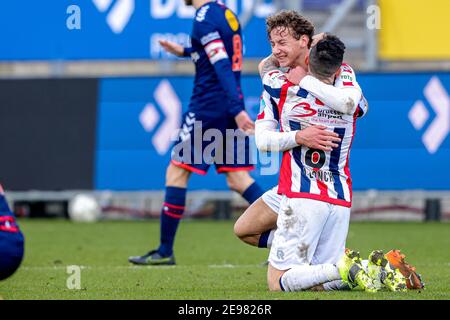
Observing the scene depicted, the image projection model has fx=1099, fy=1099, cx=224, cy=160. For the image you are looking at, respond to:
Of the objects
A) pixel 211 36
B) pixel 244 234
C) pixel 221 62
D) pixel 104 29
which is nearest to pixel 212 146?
pixel 221 62

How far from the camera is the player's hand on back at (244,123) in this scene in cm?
792

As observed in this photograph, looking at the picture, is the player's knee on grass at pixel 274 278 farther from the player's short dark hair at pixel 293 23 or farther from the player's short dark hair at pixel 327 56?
the player's short dark hair at pixel 293 23

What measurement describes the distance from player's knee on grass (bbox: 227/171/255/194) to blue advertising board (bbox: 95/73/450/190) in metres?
4.18

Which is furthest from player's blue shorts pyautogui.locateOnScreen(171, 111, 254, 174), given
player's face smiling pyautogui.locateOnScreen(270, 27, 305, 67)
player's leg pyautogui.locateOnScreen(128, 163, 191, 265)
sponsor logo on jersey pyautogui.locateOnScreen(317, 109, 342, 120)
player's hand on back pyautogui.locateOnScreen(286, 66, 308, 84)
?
sponsor logo on jersey pyautogui.locateOnScreen(317, 109, 342, 120)

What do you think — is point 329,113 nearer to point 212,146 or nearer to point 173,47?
point 212,146

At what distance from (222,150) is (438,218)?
644 centimetres

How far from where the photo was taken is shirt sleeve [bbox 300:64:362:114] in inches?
231

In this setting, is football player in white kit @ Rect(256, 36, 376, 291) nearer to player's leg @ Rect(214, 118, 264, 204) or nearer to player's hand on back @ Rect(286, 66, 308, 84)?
player's hand on back @ Rect(286, 66, 308, 84)

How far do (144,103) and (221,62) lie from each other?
17.2ft

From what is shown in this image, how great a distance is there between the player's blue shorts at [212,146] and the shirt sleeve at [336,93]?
2509 millimetres

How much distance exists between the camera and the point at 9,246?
518 cm

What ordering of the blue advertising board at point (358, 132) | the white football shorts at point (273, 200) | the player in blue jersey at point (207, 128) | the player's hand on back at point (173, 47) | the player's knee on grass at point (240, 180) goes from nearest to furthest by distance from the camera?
1. the white football shorts at point (273, 200)
2. the player in blue jersey at point (207, 128)
3. the player's knee on grass at point (240, 180)
4. the player's hand on back at point (173, 47)
5. the blue advertising board at point (358, 132)

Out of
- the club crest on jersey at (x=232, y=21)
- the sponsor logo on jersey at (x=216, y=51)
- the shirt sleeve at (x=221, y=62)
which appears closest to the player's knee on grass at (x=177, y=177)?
the shirt sleeve at (x=221, y=62)

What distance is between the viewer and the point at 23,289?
6449 millimetres
